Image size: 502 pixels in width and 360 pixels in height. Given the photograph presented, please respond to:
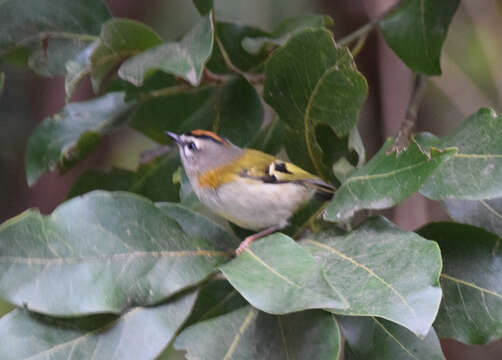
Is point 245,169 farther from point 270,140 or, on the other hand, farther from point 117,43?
point 117,43

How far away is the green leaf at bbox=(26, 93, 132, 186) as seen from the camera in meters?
1.46

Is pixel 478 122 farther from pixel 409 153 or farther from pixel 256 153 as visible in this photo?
pixel 256 153

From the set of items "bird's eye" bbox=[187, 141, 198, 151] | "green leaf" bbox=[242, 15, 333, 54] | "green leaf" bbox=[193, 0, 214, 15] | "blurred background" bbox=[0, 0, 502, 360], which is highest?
"green leaf" bbox=[193, 0, 214, 15]

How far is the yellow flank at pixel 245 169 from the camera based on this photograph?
1362 millimetres

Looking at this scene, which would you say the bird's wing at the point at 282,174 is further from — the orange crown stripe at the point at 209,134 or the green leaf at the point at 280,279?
the green leaf at the point at 280,279

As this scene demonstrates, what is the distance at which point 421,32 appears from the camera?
1497mm

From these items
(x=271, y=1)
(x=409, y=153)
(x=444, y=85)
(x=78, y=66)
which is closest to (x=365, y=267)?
(x=409, y=153)

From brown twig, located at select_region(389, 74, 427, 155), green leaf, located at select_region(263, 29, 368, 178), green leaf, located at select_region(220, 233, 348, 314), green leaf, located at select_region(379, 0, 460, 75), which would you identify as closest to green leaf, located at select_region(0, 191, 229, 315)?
green leaf, located at select_region(220, 233, 348, 314)

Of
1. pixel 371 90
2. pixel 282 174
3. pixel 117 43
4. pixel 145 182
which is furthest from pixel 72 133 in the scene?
pixel 371 90

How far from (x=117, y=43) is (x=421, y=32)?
0.79 meters

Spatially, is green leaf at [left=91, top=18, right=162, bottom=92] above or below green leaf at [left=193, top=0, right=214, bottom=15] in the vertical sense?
below

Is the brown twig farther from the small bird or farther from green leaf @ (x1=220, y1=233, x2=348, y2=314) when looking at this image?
green leaf @ (x1=220, y1=233, x2=348, y2=314)

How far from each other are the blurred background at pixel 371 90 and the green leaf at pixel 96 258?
49.2 inches

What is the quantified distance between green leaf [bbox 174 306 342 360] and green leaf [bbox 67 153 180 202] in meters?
0.57
